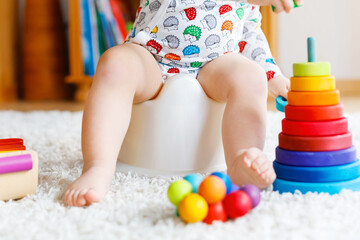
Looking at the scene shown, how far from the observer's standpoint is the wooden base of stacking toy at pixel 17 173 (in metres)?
0.74

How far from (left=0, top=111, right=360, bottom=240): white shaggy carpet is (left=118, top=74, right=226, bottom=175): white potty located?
61mm

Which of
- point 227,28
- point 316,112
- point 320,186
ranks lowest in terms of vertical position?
point 320,186

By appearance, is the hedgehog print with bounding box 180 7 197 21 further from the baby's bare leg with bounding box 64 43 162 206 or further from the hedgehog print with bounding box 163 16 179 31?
the baby's bare leg with bounding box 64 43 162 206

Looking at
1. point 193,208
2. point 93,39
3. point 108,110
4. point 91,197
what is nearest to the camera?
point 193,208

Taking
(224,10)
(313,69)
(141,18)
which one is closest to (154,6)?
(141,18)

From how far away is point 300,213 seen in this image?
2.15 feet

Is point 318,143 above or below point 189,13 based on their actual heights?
below

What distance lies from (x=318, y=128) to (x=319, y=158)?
5 centimetres

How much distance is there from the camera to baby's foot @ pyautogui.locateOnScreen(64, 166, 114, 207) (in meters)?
0.72

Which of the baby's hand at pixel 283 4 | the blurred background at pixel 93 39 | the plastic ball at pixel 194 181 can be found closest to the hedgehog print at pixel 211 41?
the baby's hand at pixel 283 4

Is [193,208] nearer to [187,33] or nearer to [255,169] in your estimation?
[255,169]

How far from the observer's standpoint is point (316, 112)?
75cm

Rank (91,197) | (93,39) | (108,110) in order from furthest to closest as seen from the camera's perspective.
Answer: (93,39) → (108,110) → (91,197)

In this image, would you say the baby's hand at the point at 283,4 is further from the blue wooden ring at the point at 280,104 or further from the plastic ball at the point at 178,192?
the plastic ball at the point at 178,192
